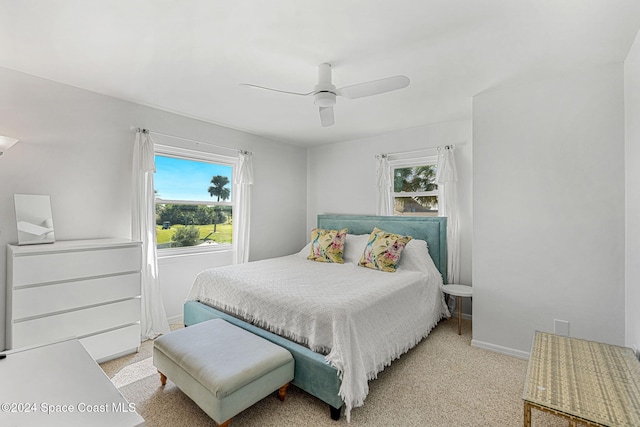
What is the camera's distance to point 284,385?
1.99 meters

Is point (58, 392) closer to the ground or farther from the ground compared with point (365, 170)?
closer to the ground

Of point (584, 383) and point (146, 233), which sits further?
point (146, 233)

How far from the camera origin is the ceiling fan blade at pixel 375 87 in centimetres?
193

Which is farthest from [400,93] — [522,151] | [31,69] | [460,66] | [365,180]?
[31,69]

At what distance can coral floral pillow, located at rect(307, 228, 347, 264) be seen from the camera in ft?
12.3

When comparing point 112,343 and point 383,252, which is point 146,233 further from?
point 383,252

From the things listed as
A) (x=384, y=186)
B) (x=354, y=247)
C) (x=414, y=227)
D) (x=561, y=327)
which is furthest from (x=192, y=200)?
(x=561, y=327)

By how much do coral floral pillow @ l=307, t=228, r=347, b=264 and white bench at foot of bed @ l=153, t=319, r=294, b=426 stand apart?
170 cm

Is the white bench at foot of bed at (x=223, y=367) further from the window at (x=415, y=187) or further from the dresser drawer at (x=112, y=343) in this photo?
the window at (x=415, y=187)

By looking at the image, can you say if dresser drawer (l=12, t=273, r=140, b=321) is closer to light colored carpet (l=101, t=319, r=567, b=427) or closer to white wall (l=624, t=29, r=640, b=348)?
light colored carpet (l=101, t=319, r=567, b=427)

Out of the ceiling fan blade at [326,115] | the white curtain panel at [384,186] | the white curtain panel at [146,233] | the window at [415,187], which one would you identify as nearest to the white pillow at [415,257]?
the window at [415,187]

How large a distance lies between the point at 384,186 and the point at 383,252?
1219 mm

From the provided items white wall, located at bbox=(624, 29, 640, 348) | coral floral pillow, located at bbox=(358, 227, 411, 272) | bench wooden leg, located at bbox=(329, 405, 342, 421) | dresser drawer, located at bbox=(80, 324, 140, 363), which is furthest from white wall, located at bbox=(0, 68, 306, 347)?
white wall, located at bbox=(624, 29, 640, 348)

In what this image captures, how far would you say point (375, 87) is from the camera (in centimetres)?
205
